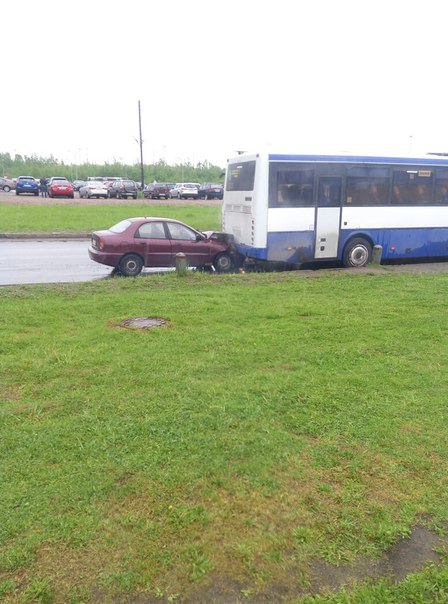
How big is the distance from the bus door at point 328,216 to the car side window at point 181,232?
3.09 metres

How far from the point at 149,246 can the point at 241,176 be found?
3.05 m

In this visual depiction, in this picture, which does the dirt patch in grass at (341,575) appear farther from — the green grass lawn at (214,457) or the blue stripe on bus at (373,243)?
the blue stripe on bus at (373,243)

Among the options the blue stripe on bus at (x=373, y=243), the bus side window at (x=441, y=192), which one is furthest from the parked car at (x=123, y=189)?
the bus side window at (x=441, y=192)

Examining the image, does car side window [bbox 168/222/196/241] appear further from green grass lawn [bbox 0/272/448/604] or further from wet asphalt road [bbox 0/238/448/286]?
green grass lawn [bbox 0/272/448/604]

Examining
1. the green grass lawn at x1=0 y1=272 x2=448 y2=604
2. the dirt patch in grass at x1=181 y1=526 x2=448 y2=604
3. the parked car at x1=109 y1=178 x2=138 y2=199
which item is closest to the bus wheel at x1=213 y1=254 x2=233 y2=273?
the green grass lawn at x1=0 y1=272 x2=448 y2=604

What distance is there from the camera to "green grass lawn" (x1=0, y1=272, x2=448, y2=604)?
2.82m

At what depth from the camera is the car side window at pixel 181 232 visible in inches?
498

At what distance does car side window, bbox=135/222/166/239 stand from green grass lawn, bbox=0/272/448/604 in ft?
17.4

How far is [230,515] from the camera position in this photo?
127 inches

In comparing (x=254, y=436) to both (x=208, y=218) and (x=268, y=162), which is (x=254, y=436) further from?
(x=208, y=218)

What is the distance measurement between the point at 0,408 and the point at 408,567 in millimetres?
3422

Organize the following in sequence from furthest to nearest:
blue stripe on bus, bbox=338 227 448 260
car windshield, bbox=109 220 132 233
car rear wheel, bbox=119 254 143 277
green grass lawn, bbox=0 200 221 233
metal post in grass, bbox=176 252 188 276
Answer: green grass lawn, bbox=0 200 221 233
blue stripe on bus, bbox=338 227 448 260
car windshield, bbox=109 220 132 233
car rear wheel, bbox=119 254 143 277
metal post in grass, bbox=176 252 188 276

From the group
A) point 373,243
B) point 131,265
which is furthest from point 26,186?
point 373,243

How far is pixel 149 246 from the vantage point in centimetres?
1232
